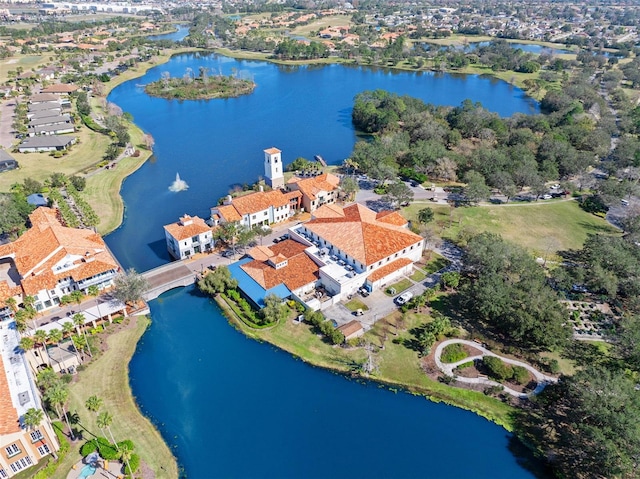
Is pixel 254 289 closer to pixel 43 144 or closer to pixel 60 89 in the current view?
pixel 43 144

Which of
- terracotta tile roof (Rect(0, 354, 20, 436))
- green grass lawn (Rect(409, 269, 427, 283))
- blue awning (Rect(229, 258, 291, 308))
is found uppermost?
terracotta tile roof (Rect(0, 354, 20, 436))

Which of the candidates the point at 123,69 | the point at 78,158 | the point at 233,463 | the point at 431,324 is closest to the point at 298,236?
the point at 431,324

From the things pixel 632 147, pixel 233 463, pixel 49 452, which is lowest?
pixel 233 463

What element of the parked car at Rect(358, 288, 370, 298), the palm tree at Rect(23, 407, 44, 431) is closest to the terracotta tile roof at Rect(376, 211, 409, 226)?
the parked car at Rect(358, 288, 370, 298)

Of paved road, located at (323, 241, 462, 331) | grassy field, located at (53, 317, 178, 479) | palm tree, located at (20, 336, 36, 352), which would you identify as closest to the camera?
grassy field, located at (53, 317, 178, 479)

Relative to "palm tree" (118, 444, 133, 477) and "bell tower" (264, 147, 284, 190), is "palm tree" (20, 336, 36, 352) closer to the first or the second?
"palm tree" (118, 444, 133, 477)

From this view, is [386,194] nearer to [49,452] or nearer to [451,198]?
[451,198]

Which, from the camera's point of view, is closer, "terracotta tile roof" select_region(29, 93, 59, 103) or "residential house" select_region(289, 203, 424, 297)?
"residential house" select_region(289, 203, 424, 297)
